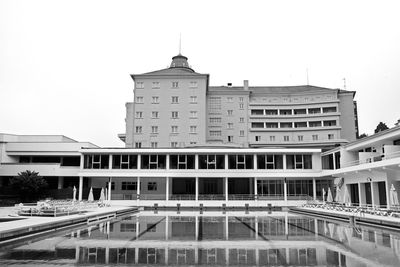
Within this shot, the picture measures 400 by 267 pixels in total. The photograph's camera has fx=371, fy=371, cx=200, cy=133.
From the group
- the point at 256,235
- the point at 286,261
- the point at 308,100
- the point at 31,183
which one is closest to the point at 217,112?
the point at 308,100

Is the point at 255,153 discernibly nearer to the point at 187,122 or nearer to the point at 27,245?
the point at 187,122

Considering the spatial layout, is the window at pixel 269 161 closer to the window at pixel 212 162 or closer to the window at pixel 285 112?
the window at pixel 212 162

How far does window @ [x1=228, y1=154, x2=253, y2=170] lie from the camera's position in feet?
141

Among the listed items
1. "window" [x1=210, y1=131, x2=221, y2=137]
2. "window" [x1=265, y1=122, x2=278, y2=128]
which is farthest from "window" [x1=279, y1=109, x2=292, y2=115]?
"window" [x1=210, y1=131, x2=221, y2=137]

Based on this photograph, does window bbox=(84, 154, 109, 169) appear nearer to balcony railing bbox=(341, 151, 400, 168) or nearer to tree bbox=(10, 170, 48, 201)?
tree bbox=(10, 170, 48, 201)

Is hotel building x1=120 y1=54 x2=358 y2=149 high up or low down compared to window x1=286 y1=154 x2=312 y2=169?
up

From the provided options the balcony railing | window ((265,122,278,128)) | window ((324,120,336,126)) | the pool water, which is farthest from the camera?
window ((265,122,278,128))

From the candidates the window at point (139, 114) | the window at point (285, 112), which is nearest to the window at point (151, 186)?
the window at point (139, 114)

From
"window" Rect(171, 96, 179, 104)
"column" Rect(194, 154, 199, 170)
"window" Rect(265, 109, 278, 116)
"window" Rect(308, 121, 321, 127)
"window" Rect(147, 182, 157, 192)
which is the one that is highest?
"window" Rect(265, 109, 278, 116)

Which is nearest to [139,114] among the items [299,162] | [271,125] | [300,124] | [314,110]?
[271,125]

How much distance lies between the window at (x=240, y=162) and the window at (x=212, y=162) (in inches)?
36.9

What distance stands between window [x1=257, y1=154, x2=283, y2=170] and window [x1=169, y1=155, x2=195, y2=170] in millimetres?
7786

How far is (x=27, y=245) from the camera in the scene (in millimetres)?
12594

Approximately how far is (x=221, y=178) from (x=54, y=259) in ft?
116
